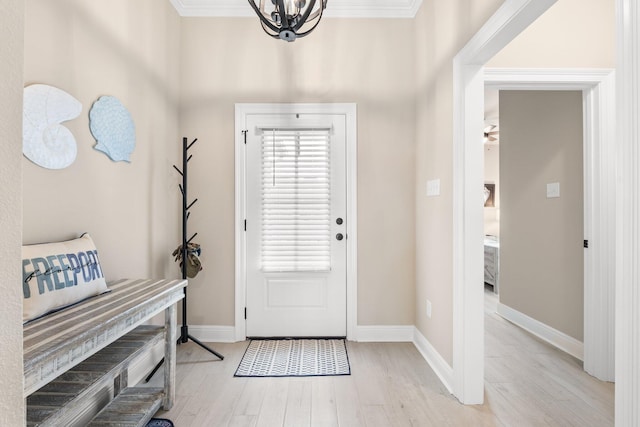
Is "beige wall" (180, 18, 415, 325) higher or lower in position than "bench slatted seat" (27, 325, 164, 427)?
higher

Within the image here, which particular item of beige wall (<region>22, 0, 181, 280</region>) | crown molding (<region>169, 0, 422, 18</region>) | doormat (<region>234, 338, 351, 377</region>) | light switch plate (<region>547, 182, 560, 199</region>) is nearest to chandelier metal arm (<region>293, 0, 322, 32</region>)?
beige wall (<region>22, 0, 181, 280</region>)

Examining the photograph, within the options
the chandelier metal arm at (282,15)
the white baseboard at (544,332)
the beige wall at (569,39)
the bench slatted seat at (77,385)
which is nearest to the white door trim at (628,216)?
the chandelier metal arm at (282,15)

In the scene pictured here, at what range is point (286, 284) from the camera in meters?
3.10

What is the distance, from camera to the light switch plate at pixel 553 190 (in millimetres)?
2992

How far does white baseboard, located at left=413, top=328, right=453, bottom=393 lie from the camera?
2267 millimetres

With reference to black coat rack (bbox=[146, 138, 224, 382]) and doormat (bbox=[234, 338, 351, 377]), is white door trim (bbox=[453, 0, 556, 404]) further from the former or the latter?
black coat rack (bbox=[146, 138, 224, 382])

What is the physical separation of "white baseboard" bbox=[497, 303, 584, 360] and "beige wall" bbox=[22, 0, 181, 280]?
3.47 m

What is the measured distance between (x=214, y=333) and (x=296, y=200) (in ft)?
4.72

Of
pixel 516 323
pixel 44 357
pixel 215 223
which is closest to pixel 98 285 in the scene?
pixel 44 357

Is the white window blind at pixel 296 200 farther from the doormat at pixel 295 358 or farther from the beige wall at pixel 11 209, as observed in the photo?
the beige wall at pixel 11 209

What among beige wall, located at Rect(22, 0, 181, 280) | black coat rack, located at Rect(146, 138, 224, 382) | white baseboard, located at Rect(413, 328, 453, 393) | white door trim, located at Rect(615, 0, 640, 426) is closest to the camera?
white door trim, located at Rect(615, 0, 640, 426)

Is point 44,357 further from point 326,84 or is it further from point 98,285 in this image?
point 326,84

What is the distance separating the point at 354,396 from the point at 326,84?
8.40ft

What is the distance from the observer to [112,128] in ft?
6.68
